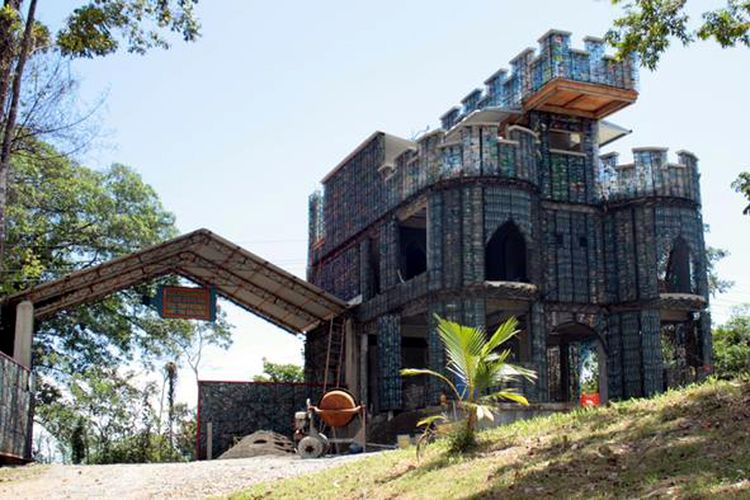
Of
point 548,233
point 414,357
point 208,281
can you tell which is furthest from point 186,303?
point 548,233

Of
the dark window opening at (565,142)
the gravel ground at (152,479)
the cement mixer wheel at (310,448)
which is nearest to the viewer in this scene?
the gravel ground at (152,479)

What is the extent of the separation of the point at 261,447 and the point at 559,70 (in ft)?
38.3

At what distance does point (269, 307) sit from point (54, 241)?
7219 mm

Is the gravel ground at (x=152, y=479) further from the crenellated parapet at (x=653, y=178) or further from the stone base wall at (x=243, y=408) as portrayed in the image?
the crenellated parapet at (x=653, y=178)

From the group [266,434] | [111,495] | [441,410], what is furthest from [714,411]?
[266,434]

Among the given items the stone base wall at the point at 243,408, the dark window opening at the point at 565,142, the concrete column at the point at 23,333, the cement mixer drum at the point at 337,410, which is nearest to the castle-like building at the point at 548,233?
the dark window opening at the point at 565,142

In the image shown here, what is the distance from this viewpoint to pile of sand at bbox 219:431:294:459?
73.9ft

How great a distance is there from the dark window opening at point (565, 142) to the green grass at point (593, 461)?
44.2 ft

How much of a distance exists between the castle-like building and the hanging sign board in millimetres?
5159

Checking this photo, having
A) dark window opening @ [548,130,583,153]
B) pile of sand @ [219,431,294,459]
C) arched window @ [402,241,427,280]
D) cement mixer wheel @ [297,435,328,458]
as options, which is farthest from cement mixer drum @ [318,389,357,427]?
dark window opening @ [548,130,583,153]

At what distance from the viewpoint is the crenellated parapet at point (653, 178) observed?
25.2 m

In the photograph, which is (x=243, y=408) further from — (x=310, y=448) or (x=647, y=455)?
(x=647, y=455)

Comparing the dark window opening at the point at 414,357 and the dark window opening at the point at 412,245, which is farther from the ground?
the dark window opening at the point at 412,245

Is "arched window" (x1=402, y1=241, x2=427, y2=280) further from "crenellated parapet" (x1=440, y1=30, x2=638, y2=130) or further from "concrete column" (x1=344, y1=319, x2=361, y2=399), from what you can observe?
"crenellated parapet" (x1=440, y1=30, x2=638, y2=130)
